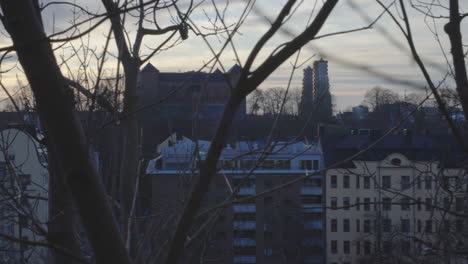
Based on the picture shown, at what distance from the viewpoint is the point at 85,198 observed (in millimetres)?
1289

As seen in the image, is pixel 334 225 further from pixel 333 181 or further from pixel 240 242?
pixel 240 242

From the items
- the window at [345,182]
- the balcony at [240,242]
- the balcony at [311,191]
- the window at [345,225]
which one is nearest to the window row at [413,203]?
the balcony at [240,242]

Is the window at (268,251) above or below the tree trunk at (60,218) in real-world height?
below

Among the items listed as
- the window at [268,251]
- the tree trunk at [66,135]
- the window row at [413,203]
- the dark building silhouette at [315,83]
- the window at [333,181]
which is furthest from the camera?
the window at [333,181]

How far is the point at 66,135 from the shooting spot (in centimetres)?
→ 130

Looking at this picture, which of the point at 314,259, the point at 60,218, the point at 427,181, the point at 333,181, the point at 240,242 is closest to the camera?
the point at 60,218

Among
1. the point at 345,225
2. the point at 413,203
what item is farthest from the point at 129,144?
the point at 345,225

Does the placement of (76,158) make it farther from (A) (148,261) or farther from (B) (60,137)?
(A) (148,261)

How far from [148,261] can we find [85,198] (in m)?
1.23

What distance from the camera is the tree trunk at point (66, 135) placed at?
4.23 ft

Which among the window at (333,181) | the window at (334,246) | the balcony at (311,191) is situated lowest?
the window at (334,246)

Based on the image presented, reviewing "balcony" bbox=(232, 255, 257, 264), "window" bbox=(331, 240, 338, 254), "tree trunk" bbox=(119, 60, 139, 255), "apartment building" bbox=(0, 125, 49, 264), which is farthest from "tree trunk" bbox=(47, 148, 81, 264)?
"window" bbox=(331, 240, 338, 254)

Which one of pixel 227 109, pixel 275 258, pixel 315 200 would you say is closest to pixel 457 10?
pixel 227 109

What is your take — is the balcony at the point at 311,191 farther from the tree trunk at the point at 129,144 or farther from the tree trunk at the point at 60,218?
the tree trunk at the point at 60,218
